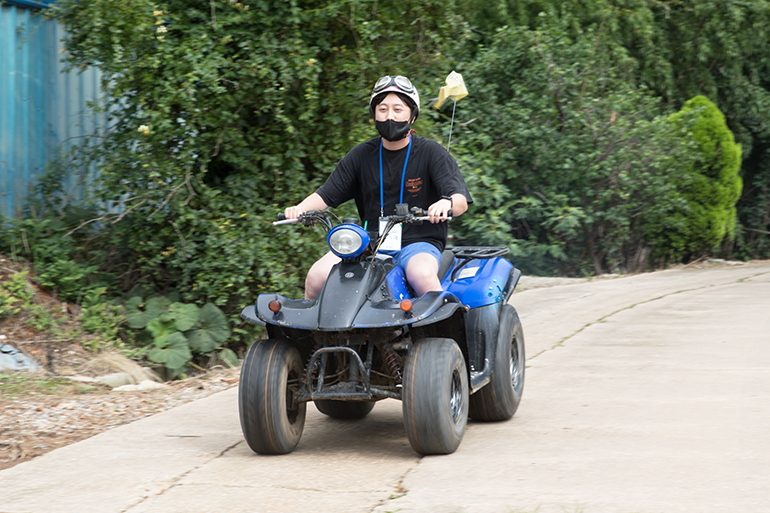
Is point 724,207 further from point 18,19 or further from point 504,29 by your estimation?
point 18,19

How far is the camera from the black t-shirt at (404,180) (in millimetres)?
4793

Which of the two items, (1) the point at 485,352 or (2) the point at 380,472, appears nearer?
(2) the point at 380,472

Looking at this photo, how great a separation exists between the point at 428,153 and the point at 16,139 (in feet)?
15.9

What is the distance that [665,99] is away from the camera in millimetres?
15680

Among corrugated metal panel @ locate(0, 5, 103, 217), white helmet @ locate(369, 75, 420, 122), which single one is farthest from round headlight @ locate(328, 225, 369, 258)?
corrugated metal panel @ locate(0, 5, 103, 217)

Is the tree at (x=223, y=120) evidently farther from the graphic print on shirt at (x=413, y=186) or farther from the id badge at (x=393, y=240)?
the id badge at (x=393, y=240)

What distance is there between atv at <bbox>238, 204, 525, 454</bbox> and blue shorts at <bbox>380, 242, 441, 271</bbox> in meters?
0.09

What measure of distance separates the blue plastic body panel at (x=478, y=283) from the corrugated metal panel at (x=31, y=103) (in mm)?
4578

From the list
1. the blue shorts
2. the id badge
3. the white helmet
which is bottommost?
the blue shorts

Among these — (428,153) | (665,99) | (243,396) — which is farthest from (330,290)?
(665,99)

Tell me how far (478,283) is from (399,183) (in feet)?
2.62

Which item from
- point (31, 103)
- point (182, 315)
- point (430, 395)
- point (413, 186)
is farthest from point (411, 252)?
point (31, 103)

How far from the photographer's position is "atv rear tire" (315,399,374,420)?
5305 mm

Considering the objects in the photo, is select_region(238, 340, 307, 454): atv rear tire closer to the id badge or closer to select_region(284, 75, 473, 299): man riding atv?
select_region(284, 75, 473, 299): man riding atv
